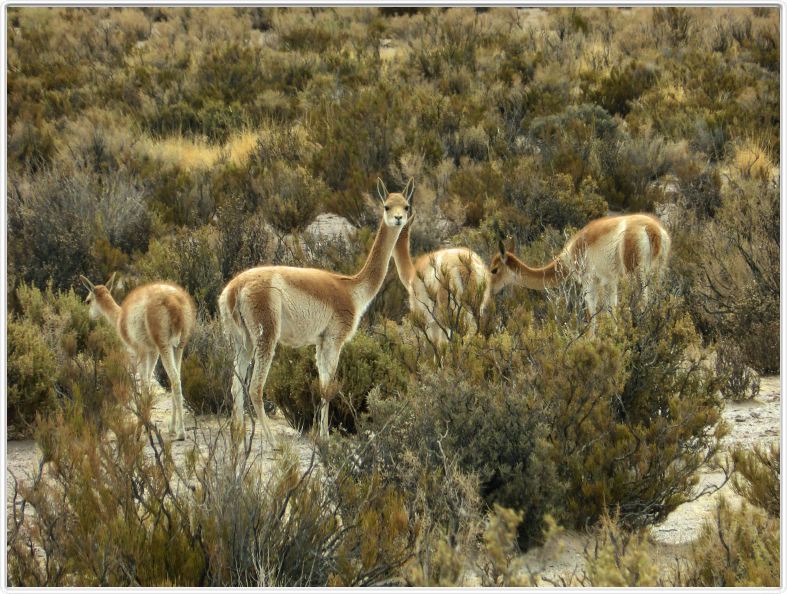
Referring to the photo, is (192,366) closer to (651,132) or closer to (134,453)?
(134,453)

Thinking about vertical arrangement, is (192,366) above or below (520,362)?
below

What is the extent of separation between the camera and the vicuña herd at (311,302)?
6.15 metres

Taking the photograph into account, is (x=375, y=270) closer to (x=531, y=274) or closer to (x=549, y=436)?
(x=549, y=436)

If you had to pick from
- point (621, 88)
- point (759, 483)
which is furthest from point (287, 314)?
point (621, 88)

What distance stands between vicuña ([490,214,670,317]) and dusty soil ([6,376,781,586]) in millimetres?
1372

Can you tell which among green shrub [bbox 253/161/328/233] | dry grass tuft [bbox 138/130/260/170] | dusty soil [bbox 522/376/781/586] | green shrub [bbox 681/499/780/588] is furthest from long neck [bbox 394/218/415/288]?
dry grass tuft [bbox 138/130/260/170]

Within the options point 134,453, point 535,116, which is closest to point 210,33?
point 535,116

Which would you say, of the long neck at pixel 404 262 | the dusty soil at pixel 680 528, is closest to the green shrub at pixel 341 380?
the long neck at pixel 404 262

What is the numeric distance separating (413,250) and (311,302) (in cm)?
458

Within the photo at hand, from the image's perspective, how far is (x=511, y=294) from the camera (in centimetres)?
932

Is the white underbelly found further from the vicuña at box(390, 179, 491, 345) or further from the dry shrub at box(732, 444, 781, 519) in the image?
the dry shrub at box(732, 444, 781, 519)

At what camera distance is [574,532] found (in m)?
4.70

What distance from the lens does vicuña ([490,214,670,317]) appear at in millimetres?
8312

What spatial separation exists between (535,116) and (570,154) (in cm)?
279
